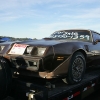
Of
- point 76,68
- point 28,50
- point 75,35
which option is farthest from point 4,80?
point 75,35

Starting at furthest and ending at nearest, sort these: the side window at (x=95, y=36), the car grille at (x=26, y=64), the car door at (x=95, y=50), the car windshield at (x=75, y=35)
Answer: the side window at (x=95, y=36) → the car windshield at (x=75, y=35) → the car door at (x=95, y=50) → the car grille at (x=26, y=64)

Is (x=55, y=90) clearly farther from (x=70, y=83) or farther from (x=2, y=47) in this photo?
(x=2, y=47)

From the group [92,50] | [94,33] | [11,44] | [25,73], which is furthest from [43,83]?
[94,33]

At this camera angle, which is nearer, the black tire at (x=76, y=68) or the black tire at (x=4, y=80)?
the black tire at (x=4, y=80)

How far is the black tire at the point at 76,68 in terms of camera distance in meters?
3.67

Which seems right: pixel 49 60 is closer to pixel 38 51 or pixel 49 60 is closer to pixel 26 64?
pixel 38 51

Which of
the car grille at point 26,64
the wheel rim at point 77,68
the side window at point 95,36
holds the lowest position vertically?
the wheel rim at point 77,68

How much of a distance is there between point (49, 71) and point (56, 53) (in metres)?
0.34

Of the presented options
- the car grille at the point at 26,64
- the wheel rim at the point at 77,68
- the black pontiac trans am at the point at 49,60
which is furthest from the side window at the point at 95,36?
the car grille at the point at 26,64

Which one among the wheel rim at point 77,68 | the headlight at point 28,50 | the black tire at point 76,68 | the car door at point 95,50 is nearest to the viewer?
the headlight at point 28,50

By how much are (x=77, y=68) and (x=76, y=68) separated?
0.03m

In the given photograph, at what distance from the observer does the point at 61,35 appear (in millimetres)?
4938

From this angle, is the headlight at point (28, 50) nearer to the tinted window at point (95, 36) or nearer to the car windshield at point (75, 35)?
the car windshield at point (75, 35)

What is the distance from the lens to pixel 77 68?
12.7 feet
